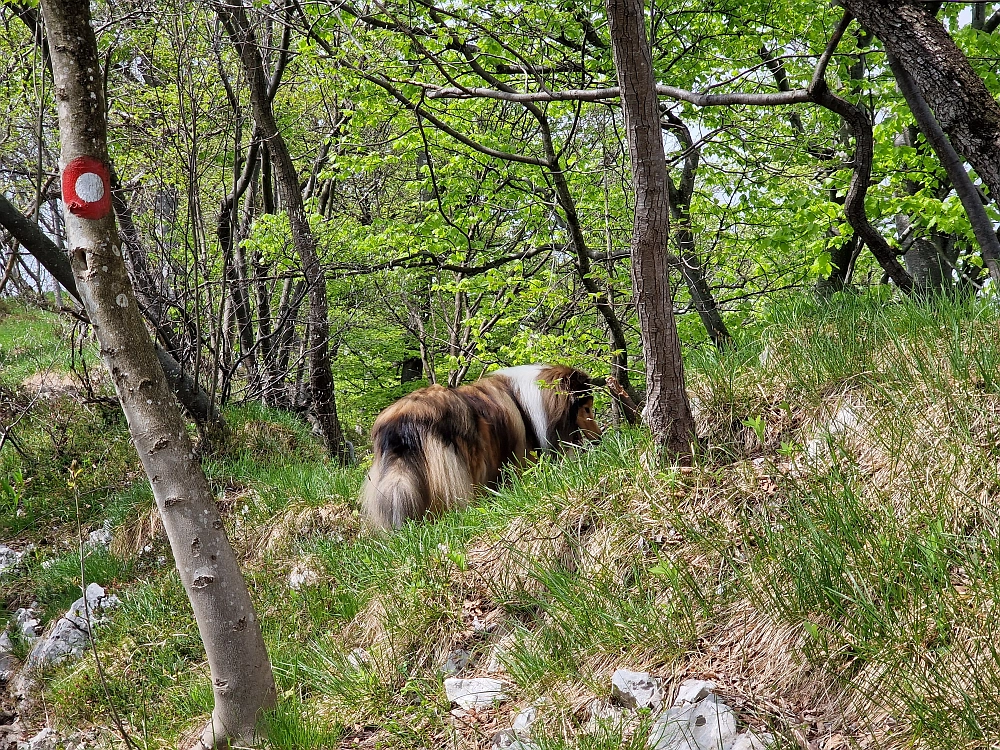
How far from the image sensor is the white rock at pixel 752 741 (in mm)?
2340

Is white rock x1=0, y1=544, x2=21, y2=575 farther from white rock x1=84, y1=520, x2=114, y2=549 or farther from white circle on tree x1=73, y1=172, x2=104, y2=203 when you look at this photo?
white circle on tree x1=73, y1=172, x2=104, y2=203

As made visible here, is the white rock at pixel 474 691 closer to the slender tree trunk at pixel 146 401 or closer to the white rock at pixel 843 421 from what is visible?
the slender tree trunk at pixel 146 401

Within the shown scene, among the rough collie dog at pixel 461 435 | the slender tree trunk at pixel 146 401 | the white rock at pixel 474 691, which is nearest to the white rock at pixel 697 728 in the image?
the white rock at pixel 474 691

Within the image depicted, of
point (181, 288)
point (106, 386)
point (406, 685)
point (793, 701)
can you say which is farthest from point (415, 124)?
point (793, 701)

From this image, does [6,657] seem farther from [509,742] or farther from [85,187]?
[509,742]

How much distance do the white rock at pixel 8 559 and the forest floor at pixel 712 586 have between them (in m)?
0.90

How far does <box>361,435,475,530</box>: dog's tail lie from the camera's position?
502cm

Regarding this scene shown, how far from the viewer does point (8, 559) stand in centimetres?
602

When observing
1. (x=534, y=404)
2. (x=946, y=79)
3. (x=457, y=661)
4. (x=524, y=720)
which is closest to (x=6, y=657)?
(x=457, y=661)

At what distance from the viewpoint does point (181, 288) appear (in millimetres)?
7453

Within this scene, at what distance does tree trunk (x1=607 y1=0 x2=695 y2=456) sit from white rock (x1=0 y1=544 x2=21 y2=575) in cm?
539

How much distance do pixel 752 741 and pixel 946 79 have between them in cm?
269

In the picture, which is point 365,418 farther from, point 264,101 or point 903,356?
point 903,356

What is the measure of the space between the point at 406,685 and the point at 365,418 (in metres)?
11.5
